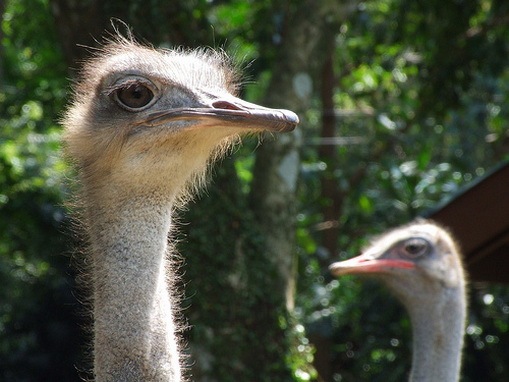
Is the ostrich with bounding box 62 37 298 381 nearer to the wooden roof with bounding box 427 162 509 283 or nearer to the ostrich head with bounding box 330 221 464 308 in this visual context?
the ostrich head with bounding box 330 221 464 308

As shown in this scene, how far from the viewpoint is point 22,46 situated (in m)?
9.28

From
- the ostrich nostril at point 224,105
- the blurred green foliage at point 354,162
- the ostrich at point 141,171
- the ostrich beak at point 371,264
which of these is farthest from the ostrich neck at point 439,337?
the ostrich nostril at point 224,105

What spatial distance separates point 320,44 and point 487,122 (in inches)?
151

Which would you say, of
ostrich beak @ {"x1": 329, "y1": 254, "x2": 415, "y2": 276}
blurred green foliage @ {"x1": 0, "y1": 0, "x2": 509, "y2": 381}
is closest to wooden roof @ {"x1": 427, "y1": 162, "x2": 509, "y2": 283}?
ostrich beak @ {"x1": 329, "y1": 254, "x2": 415, "y2": 276}

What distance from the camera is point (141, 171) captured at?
9.00 feet

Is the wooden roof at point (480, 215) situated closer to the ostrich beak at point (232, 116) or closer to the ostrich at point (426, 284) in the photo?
the ostrich at point (426, 284)

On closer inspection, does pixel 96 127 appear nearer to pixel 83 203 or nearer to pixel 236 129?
pixel 83 203

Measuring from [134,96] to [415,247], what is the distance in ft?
10.6

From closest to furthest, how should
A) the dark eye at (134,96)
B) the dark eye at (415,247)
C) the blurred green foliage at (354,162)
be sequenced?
the dark eye at (134,96)
the dark eye at (415,247)
the blurred green foliage at (354,162)

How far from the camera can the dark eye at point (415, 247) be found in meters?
5.75

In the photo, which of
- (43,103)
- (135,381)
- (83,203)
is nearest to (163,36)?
(43,103)

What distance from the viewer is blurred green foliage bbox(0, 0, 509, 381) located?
886 cm

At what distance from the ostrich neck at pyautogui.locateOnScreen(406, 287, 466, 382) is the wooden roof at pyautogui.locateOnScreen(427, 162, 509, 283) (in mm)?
601

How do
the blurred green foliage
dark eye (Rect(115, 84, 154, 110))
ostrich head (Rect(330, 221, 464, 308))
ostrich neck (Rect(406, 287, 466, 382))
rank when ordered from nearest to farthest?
1. dark eye (Rect(115, 84, 154, 110))
2. ostrich neck (Rect(406, 287, 466, 382))
3. ostrich head (Rect(330, 221, 464, 308))
4. the blurred green foliage
